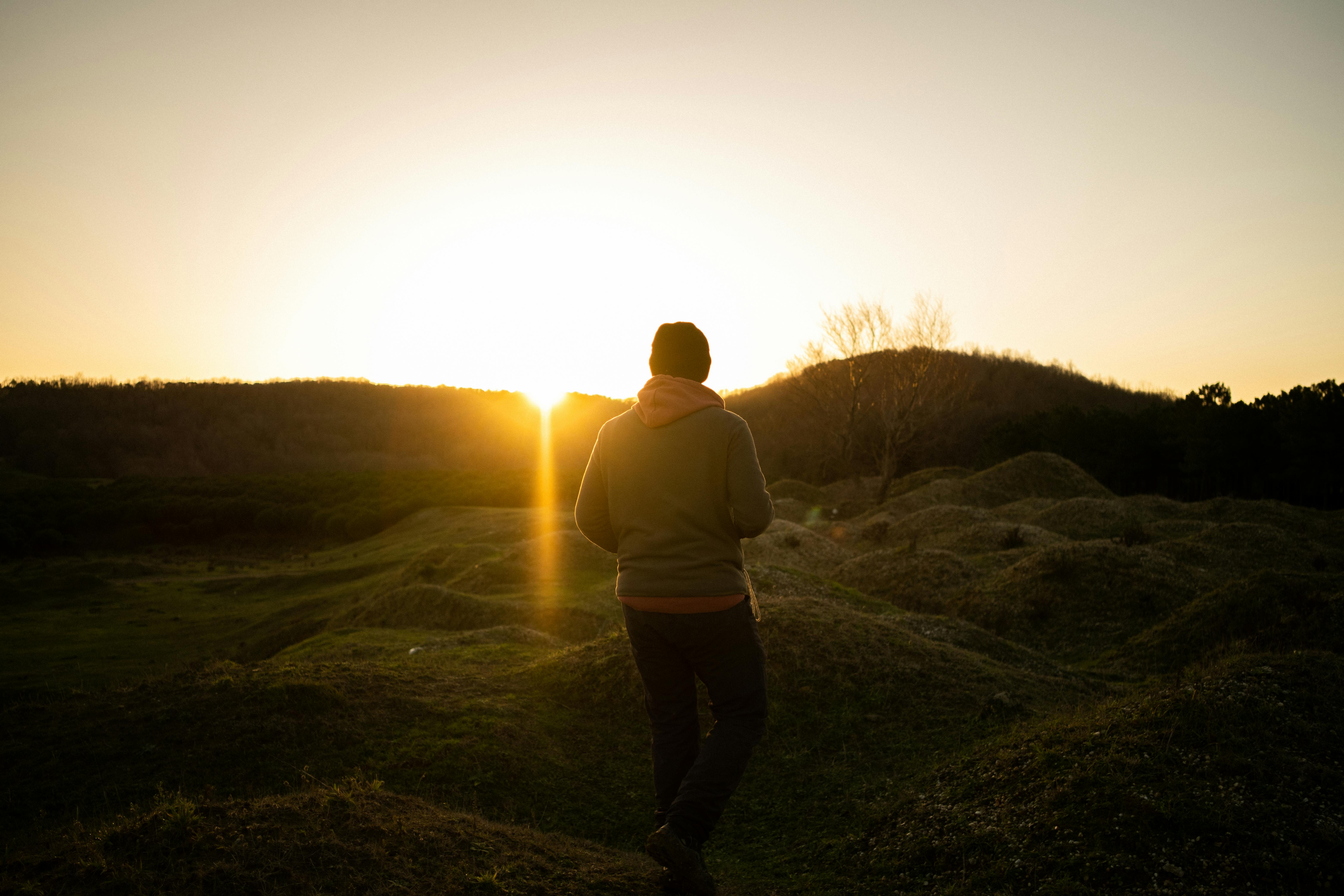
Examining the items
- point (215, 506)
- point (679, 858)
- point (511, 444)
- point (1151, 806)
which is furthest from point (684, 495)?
point (511, 444)

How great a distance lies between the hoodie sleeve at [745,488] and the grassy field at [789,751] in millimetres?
1501

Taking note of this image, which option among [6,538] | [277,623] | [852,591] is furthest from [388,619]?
[6,538]

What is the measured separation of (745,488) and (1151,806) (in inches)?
98.2

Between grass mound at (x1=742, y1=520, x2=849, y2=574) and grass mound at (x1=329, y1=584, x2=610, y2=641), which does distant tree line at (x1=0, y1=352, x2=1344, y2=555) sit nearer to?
grass mound at (x1=742, y1=520, x2=849, y2=574)

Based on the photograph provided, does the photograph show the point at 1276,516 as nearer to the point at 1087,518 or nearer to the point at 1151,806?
the point at 1087,518

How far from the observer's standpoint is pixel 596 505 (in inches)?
128

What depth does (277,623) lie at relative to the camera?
1806 cm

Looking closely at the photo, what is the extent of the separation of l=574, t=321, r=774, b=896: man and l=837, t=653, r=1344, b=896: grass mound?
1.32m

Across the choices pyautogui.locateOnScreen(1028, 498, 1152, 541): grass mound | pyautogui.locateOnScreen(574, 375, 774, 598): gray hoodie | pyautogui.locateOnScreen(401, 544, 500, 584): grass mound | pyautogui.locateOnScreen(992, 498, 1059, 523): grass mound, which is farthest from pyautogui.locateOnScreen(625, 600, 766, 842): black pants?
pyautogui.locateOnScreen(992, 498, 1059, 523): grass mound

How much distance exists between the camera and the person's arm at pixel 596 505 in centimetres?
323

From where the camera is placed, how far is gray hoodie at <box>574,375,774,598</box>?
2.90 metres

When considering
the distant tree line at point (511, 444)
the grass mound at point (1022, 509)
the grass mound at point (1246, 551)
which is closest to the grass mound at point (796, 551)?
the grass mound at point (1022, 509)

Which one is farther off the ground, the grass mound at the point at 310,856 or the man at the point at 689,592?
the man at the point at 689,592

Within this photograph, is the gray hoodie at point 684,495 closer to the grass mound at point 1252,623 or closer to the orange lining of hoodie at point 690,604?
the orange lining of hoodie at point 690,604
